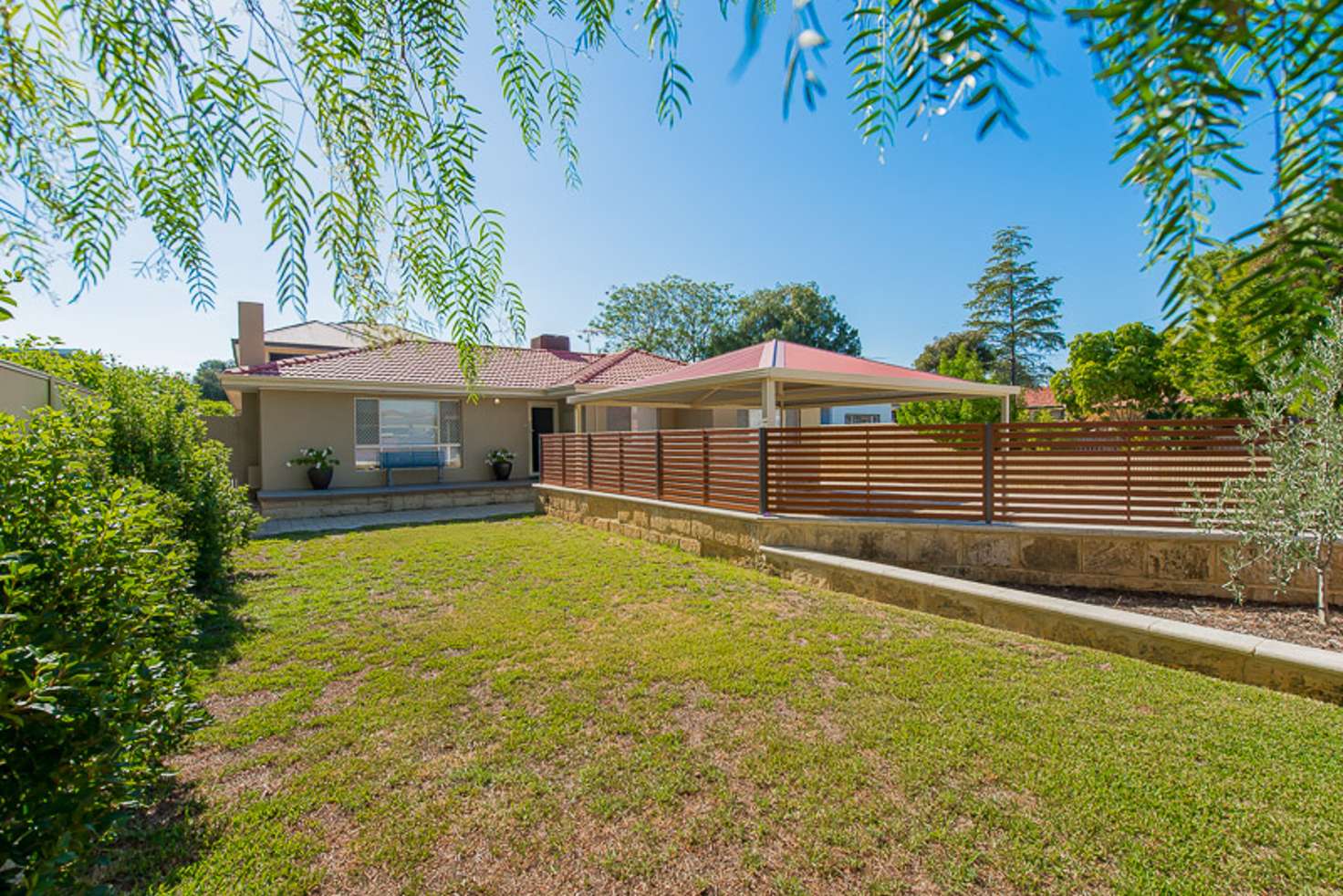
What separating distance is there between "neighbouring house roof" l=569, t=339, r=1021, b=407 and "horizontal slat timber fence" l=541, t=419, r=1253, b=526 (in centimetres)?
139

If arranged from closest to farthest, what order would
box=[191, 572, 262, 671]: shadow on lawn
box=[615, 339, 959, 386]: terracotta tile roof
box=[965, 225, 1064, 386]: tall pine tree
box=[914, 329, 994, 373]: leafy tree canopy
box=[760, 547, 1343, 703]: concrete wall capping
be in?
1. box=[760, 547, 1343, 703]: concrete wall capping
2. box=[191, 572, 262, 671]: shadow on lawn
3. box=[615, 339, 959, 386]: terracotta tile roof
4. box=[965, 225, 1064, 386]: tall pine tree
5. box=[914, 329, 994, 373]: leafy tree canopy

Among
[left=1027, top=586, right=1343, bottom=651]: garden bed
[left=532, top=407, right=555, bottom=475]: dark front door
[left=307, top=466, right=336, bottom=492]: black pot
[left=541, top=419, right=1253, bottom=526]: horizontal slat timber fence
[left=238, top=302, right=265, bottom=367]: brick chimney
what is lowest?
[left=1027, top=586, right=1343, bottom=651]: garden bed

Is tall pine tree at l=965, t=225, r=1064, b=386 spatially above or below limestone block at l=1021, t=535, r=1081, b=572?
above

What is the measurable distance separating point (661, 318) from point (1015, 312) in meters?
29.1

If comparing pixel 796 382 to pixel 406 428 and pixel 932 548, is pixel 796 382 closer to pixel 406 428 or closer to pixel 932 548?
pixel 932 548

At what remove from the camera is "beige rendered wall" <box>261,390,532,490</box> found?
1343 centimetres

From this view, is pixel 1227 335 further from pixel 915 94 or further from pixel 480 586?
pixel 480 586

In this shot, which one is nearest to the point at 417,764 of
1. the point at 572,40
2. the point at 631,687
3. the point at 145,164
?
the point at 631,687

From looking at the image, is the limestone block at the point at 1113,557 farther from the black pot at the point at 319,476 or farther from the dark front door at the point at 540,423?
the black pot at the point at 319,476

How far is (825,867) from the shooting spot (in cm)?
232

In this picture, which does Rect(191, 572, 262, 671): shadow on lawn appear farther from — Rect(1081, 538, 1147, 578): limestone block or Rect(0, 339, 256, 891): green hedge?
Rect(1081, 538, 1147, 578): limestone block

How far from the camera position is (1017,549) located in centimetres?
616

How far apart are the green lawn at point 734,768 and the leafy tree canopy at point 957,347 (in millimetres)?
47644

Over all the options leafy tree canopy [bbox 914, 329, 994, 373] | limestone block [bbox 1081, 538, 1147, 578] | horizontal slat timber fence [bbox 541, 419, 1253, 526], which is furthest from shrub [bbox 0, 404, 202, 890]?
leafy tree canopy [bbox 914, 329, 994, 373]
